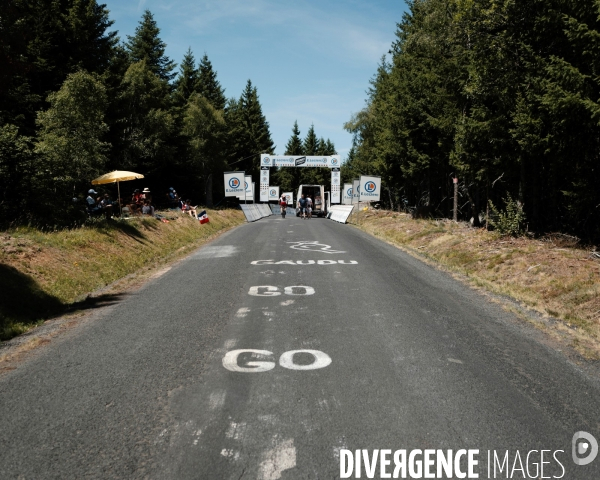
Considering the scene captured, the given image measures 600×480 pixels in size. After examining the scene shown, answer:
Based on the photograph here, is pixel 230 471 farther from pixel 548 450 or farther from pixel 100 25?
pixel 100 25

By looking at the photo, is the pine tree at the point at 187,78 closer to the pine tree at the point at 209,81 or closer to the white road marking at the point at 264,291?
the pine tree at the point at 209,81

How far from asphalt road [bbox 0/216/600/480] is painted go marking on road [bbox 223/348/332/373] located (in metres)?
0.03

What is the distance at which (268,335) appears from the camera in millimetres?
6637

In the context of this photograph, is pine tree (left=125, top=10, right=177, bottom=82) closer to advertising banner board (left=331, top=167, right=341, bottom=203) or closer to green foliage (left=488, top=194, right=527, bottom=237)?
advertising banner board (left=331, top=167, right=341, bottom=203)

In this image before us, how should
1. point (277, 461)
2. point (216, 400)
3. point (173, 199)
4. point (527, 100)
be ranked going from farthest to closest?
point (173, 199)
point (527, 100)
point (216, 400)
point (277, 461)

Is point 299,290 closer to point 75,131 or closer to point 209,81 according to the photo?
point 75,131

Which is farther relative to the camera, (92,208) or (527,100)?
(92,208)

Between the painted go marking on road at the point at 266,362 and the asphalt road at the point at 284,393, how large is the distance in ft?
0.08

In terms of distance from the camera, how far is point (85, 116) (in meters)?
20.9

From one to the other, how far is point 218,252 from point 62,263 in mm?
5806

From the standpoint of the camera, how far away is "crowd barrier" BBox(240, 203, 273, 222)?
41094mm

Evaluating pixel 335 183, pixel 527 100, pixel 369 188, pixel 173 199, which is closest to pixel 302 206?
pixel 369 188

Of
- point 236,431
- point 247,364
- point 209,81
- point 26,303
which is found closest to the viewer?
point 236,431

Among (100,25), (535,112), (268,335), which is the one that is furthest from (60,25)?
(268,335)
